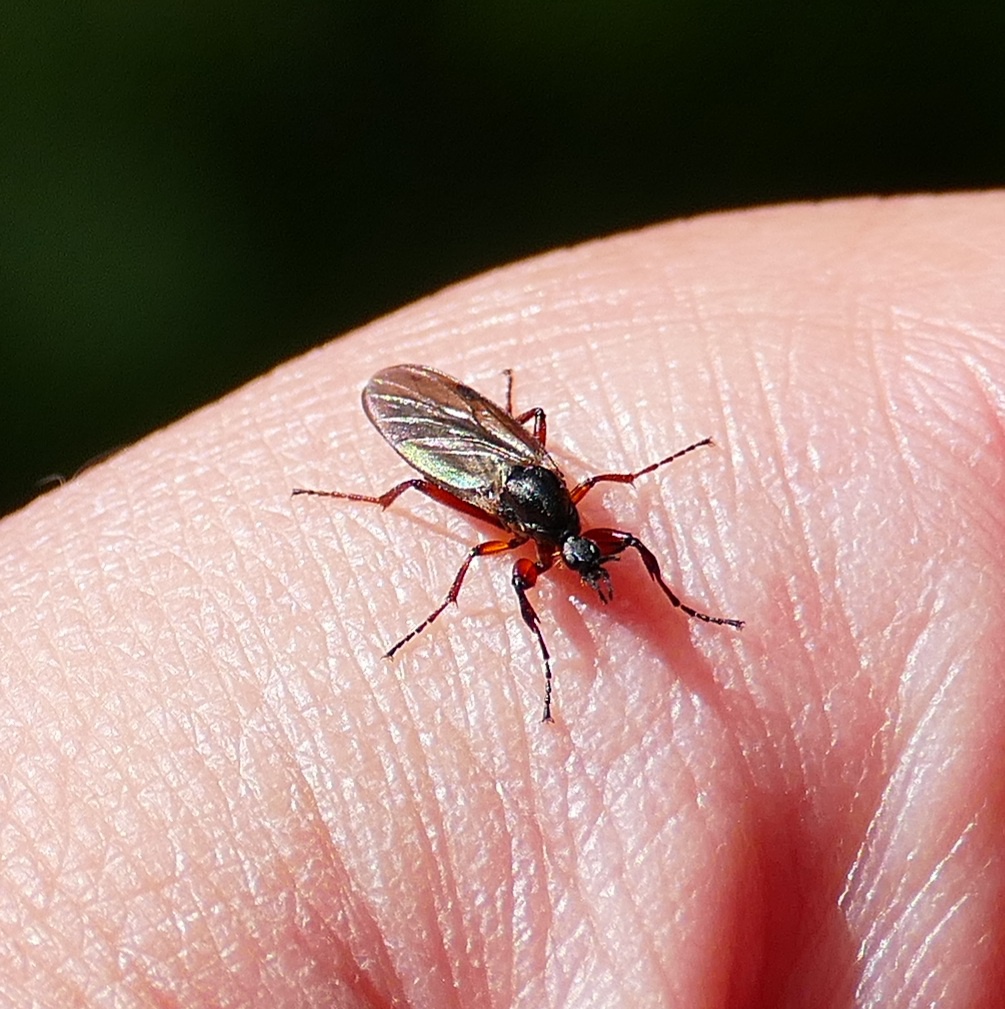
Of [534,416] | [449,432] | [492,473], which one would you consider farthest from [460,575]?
[449,432]

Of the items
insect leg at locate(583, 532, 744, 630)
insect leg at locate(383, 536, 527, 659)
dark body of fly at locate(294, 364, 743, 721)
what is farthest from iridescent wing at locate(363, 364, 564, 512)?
insect leg at locate(583, 532, 744, 630)

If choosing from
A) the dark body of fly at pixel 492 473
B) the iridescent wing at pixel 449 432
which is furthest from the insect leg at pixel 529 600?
the iridescent wing at pixel 449 432

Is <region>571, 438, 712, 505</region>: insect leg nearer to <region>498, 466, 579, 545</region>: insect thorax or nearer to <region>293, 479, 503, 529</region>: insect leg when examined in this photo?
<region>498, 466, 579, 545</region>: insect thorax

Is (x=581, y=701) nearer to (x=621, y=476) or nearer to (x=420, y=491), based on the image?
(x=621, y=476)

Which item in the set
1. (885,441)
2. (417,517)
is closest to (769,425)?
(885,441)

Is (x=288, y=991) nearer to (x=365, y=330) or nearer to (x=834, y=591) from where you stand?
(x=834, y=591)

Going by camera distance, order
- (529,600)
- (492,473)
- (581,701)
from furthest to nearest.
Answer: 1. (492,473)
2. (529,600)
3. (581,701)

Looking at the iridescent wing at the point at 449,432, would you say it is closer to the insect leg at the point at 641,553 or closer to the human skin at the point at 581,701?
the human skin at the point at 581,701
